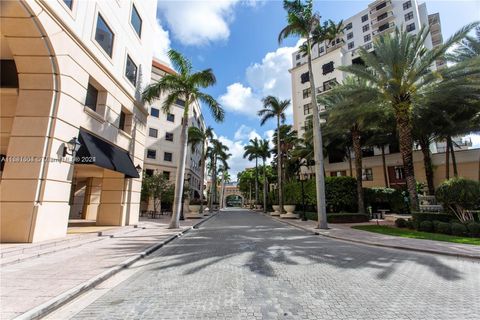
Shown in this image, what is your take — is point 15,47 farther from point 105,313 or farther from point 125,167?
point 105,313

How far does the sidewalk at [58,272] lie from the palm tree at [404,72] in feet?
54.9

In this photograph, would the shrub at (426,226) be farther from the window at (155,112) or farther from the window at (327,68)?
the window at (155,112)

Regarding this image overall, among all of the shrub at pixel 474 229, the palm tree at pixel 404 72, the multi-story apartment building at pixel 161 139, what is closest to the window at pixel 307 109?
the multi-story apartment building at pixel 161 139

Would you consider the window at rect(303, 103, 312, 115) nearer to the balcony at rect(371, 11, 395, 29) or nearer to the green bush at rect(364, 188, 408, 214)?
the green bush at rect(364, 188, 408, 214)

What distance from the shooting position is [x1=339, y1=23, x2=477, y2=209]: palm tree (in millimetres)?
15977

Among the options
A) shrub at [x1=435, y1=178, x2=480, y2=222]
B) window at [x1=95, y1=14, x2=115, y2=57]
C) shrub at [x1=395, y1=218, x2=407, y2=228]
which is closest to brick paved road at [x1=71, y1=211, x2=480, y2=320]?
shrub at [x1=435, y1=178, x2=480, y2=222]

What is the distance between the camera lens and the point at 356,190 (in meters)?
25.0

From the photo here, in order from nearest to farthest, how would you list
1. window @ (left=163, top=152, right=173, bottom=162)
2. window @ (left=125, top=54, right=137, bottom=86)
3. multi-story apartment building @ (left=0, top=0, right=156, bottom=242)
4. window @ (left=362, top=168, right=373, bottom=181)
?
multi-story apartment building @ (left=0, top=0, right=156, bottom=242) → window @ (left=125, top=54, right=137, bottom=86) → window @ (left=362, top=168, right=373, bottom=181) → window @ (left=163, top=152, right=173, bottom=162)

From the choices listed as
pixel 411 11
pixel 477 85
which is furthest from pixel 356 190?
pixel 411 11

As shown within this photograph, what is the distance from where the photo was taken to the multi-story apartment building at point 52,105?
28.0 feet

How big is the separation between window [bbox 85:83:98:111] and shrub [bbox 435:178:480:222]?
19247 mm

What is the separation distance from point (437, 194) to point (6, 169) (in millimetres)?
20238

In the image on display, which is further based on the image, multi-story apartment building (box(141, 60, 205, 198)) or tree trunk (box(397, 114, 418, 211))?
multi-story apartment building (box(141, 60, 205, 198))

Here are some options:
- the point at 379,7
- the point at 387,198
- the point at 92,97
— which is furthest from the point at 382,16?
the point at 92,97
